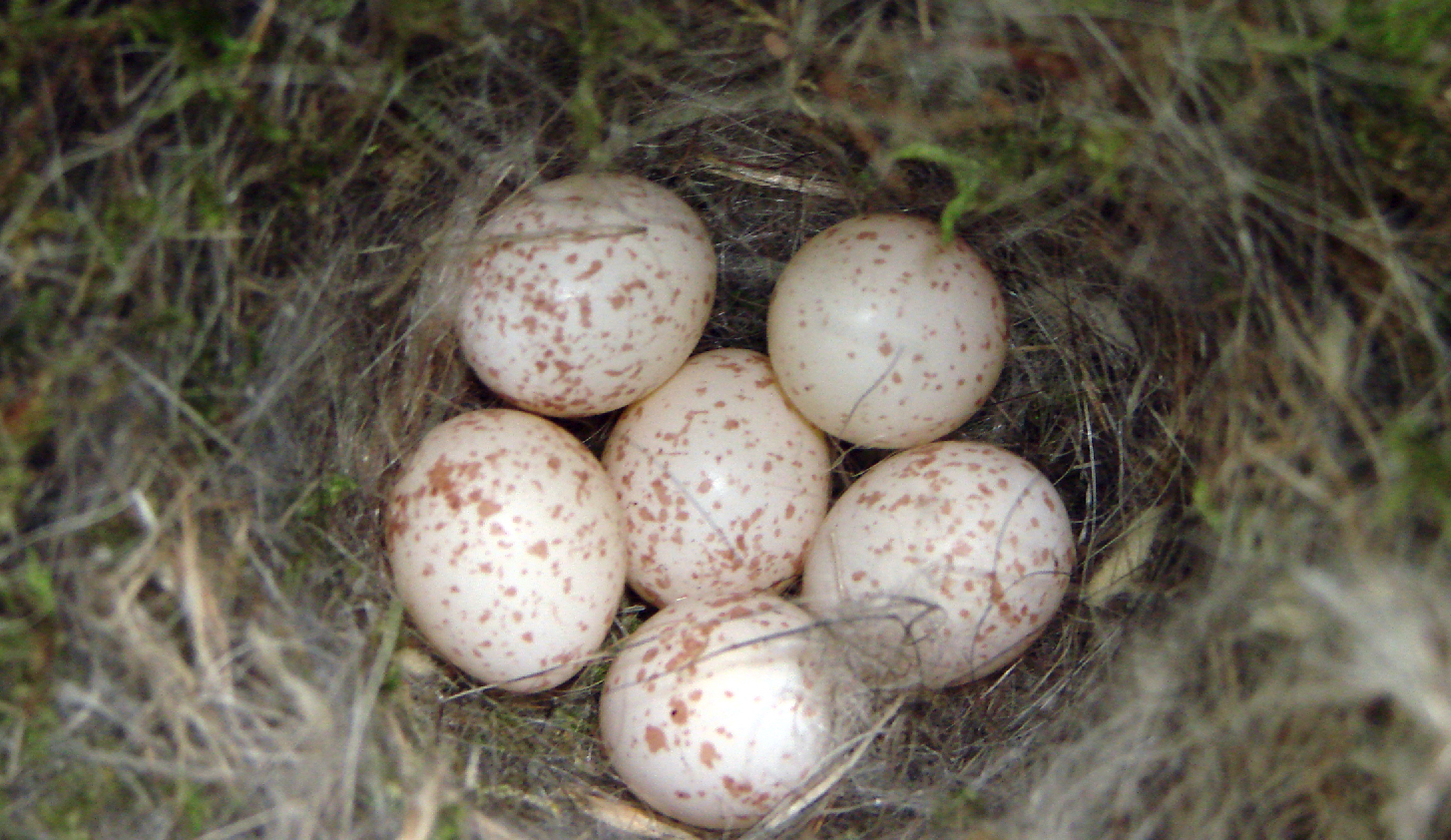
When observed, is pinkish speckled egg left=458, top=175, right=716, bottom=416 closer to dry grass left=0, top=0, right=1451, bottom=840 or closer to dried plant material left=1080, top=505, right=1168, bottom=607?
dry grass left=0, top=0, right=1451, bottom=840

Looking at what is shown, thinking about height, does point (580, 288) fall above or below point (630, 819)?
above

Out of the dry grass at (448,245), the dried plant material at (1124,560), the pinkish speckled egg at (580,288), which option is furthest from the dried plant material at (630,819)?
the dried plant material at (1124,560)

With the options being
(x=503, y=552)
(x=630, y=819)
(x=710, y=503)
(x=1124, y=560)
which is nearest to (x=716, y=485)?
(x=710, y=503)

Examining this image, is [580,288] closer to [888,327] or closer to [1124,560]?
[888,327]

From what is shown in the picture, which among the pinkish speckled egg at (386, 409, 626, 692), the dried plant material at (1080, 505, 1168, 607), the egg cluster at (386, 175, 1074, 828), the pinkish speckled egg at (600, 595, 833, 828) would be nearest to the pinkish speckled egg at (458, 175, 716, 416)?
the egg cluster at (386, 175, 1074, 828)

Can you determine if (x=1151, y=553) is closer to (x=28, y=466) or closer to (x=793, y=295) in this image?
(x=793, y=295)

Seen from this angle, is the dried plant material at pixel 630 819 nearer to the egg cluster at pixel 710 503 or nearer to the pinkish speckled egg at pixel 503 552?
the egg cluster at pixel 710 503
